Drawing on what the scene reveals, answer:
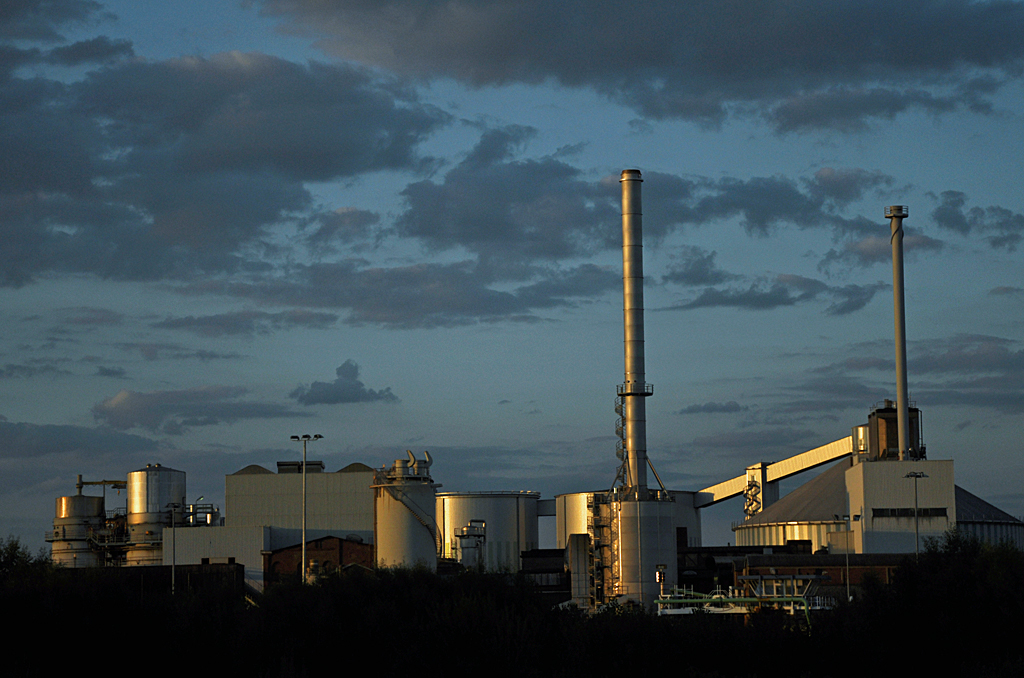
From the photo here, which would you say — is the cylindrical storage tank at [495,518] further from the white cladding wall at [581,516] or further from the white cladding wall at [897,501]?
the white cladding wall at [897,501]

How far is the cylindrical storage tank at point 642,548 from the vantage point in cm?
7525

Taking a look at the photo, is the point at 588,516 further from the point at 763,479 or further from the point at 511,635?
the point at 511,635

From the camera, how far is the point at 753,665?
1674 inches

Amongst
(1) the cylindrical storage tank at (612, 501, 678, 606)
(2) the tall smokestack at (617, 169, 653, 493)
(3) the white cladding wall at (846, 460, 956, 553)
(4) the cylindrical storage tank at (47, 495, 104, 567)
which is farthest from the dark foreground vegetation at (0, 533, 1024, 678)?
(4) the cylindrical storage tank at (47, 495, 104, 567)

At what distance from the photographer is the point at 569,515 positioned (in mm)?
102062

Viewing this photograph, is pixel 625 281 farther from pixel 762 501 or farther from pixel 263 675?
pixel 263 675

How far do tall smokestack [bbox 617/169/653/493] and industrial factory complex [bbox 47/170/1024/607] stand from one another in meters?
0.10

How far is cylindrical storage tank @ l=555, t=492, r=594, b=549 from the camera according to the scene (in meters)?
99.9

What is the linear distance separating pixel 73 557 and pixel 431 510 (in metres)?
33.0

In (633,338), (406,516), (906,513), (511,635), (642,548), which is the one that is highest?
(633,338)

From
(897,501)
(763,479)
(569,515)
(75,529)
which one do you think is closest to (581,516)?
(569,515)

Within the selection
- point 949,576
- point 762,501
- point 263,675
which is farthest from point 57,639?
point 762,501

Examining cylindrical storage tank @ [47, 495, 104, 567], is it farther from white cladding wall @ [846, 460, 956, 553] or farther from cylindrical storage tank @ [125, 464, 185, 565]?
white cladding wall @ [846, 460, 956, 553]

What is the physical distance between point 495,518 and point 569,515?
6377mm
